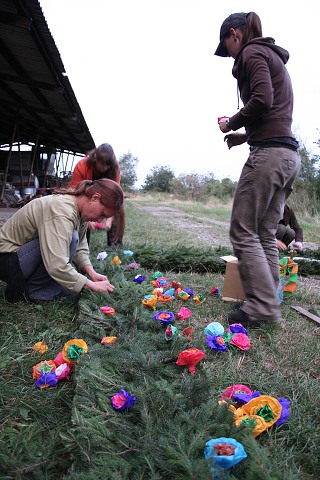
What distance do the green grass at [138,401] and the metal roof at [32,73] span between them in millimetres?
3298

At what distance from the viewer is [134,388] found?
1463 mm

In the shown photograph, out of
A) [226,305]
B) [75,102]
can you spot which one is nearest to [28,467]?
[226,305]

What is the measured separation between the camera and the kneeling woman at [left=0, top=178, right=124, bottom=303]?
243 centimetres

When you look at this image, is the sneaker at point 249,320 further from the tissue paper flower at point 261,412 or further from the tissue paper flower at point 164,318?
the tissue paper flower at point 261,412

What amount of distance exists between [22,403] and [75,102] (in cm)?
734

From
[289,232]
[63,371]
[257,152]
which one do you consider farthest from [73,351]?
[289,232]

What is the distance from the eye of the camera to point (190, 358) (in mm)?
1646

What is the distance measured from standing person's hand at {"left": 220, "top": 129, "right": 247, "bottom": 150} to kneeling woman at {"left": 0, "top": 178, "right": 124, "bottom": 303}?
3.27 ft

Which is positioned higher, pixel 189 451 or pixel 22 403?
pixel 189 451

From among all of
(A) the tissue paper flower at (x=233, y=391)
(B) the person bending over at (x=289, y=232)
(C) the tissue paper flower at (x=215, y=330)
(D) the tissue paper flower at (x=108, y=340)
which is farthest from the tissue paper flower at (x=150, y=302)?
(B) the person bending over at (x=289, y=232)

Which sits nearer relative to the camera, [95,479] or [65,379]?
[95,479]

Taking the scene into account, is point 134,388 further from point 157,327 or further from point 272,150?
point 272,150

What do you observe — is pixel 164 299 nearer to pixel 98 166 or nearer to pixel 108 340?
pixel 108 340

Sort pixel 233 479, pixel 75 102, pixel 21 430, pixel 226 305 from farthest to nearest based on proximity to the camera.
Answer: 1. pixel 75 102
2. pixel 226 305
3. pixel 21 430
4. pixel 233 479
